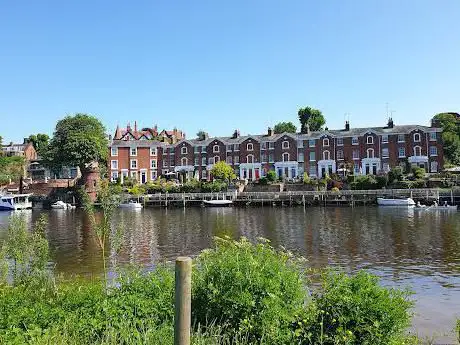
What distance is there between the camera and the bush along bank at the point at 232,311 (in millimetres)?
8703

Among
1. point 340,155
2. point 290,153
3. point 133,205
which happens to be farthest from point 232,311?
point 290,153

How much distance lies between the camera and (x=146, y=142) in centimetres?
9644

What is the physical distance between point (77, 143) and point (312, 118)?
6205 centimetres

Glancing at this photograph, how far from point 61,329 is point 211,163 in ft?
272

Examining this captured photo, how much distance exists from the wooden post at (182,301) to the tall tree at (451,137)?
276ft

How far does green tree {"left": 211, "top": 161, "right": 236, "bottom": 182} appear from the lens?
81.7 metres

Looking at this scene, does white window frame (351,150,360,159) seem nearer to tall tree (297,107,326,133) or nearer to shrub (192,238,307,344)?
tall tree (297,107,326,133)

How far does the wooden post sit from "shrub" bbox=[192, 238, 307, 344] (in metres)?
4.85

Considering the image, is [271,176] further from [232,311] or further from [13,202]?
[232,311]

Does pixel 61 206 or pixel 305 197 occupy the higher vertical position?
pixel 305 197

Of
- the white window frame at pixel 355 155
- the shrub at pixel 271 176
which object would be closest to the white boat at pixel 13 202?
the shrub at pixel 271 176

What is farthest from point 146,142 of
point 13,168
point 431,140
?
point 431,140

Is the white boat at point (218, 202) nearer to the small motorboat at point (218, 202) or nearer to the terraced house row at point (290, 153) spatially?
the small motorboat at point (218, 202)

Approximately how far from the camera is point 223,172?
81.6m
